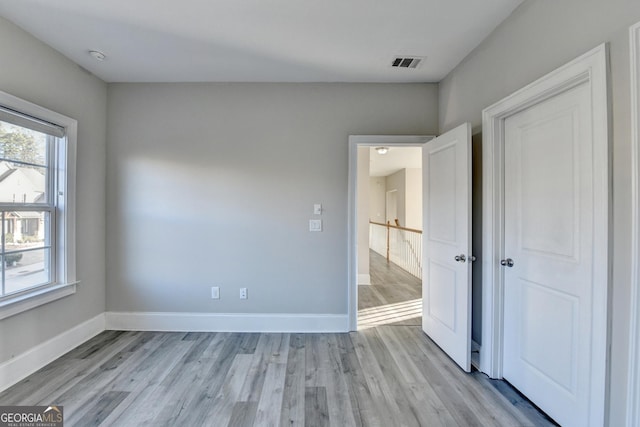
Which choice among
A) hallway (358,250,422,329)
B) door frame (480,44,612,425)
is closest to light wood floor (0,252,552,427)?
door frame (480,44,612,425)

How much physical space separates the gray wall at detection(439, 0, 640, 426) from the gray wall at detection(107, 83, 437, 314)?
4.21ft

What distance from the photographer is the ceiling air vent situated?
8.62 ft

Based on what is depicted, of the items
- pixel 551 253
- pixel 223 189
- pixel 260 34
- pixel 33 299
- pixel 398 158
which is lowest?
pixel 33 299

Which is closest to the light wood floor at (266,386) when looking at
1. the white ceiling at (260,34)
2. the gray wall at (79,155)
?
the gray wall at (79,155)

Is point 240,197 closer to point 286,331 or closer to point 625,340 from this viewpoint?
point 286,331

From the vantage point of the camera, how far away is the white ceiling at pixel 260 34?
198 cm

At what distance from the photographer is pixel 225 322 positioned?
311 centimetres

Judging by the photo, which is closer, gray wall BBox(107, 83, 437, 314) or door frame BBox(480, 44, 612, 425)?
door frame BBox(480, 44, 612, 425)

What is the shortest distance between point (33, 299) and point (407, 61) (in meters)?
3.70

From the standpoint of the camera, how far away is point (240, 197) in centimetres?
312

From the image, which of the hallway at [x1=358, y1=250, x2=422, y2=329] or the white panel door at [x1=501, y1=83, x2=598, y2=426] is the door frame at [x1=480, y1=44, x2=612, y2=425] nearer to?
the white panel door at [x1=501, y1=83, x2=598, y2=426]

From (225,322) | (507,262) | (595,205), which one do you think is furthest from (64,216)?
(595,205)

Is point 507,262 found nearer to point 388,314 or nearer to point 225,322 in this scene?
point 388,314

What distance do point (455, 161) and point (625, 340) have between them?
1.58 m
